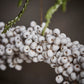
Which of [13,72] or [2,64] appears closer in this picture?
[2,64]

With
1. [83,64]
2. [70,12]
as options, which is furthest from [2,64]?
[70,12]

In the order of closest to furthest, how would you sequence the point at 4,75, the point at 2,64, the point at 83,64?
the point at 83,64 < the point at 2,64 < the point at 4,75

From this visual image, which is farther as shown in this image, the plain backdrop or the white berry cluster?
the plain backdrop

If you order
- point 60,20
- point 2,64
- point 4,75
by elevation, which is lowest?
point 2,64

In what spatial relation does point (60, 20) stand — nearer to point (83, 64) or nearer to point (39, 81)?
point (39, 81)

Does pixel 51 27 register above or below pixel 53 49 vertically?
above

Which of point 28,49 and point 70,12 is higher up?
point 70,12

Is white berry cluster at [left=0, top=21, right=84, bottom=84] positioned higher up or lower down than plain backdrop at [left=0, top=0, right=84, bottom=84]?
lower down

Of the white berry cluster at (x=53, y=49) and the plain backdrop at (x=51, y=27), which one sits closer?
the white berry cluster at (x=53, y=49)

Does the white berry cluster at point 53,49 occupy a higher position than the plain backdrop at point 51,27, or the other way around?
the plain backdrop at point 51,27

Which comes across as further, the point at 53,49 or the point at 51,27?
the point at 51,27

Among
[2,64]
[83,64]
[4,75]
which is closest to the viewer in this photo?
[83,64]
